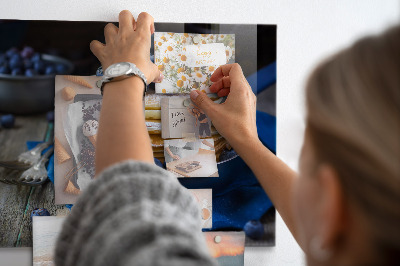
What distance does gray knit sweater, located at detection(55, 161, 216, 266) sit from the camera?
0.45 meters

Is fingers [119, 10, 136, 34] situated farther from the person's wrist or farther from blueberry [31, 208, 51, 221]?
blueberry [31, 208, 51, 221]

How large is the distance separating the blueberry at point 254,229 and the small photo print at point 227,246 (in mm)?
14

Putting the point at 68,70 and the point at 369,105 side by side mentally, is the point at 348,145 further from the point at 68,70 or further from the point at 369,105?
the point at 68,70

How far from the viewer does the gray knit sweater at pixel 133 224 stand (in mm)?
448

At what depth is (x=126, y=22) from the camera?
0.78 meters

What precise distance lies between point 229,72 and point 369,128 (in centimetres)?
49

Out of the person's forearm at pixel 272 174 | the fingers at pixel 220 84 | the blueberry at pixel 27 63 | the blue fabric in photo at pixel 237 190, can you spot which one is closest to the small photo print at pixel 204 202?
the blue fabric in photo at pixel 237 190

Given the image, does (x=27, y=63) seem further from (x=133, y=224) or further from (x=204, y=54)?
(x=133, y=224)

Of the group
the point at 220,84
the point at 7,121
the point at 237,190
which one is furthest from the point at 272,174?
the point at 7,121

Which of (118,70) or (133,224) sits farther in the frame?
(118,70)

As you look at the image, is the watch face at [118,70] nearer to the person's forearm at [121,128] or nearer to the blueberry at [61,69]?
the person's forearm at [121,128]

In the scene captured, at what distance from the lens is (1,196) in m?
0.81

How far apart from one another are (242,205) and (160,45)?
0.38 m

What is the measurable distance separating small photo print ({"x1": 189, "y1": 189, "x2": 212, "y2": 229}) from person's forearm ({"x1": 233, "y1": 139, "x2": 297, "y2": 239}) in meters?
0.11
